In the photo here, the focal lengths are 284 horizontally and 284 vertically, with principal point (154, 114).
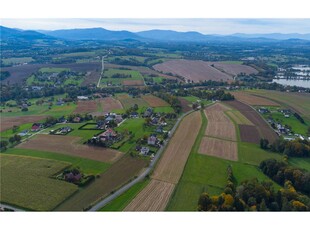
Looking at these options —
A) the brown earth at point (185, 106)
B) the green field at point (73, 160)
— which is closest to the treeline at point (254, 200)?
the green field at point (73, 160)

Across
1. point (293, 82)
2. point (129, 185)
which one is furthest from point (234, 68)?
point (129, 185)

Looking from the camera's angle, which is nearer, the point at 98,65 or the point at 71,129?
the point at 71,129

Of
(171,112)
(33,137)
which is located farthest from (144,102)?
(33,137)

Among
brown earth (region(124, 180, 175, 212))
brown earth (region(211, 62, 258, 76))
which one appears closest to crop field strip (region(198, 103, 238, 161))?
brown earth (region(124, 180, 175, 212))

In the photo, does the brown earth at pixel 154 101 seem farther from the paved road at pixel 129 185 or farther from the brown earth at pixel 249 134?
the paved road at pixel 129 185

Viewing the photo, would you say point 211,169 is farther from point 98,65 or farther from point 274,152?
point 98,65

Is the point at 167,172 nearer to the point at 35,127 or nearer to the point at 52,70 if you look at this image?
the point at 35,127
